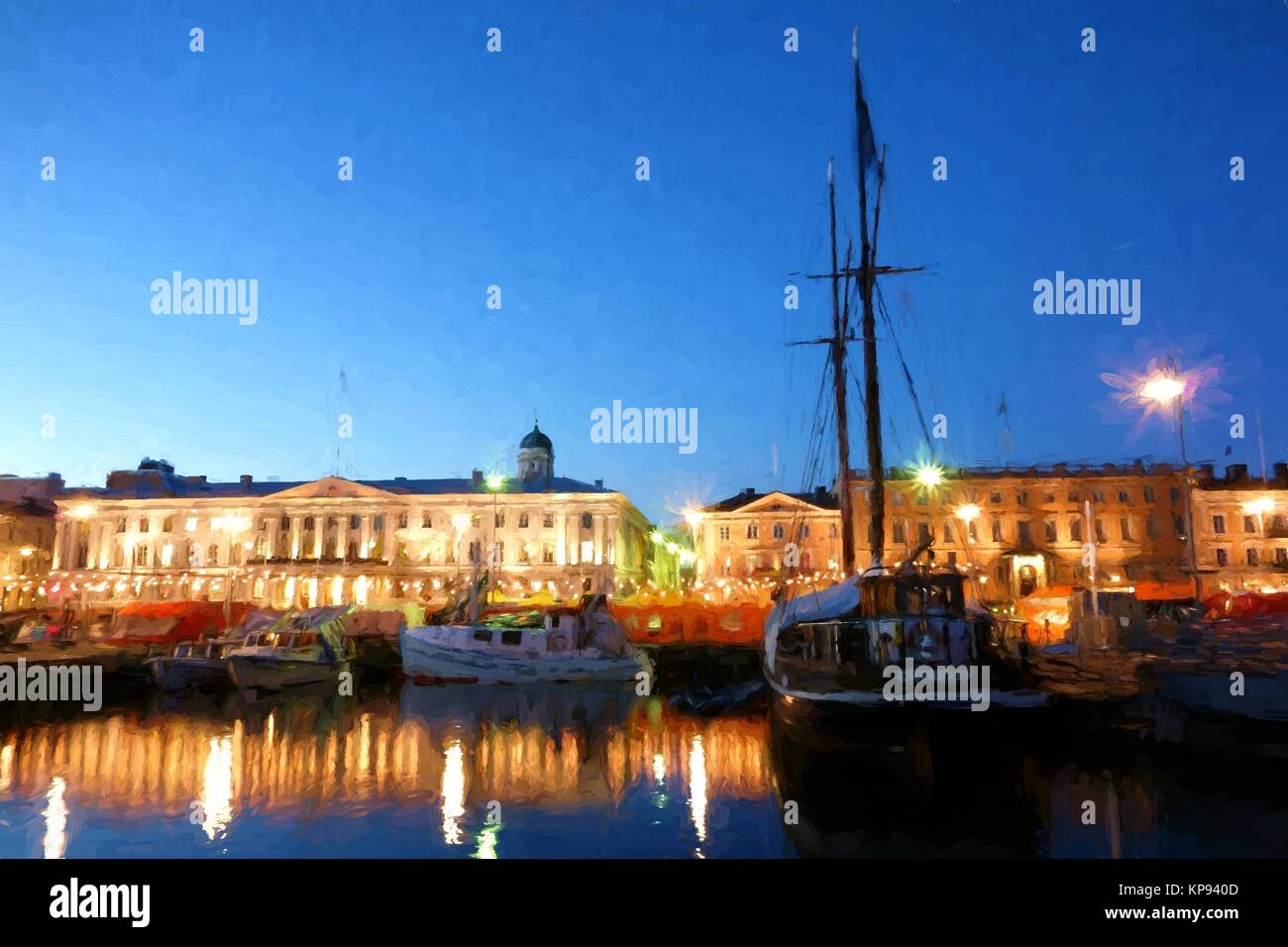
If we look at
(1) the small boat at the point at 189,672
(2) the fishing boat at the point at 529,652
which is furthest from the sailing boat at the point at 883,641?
(1) the small boat at the point at 189,672

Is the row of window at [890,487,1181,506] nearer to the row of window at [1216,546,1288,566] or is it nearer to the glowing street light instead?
the row of window at [1216,546,1288,566]

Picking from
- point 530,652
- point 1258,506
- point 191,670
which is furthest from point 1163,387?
point 1258,506

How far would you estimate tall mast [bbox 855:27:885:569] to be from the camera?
→ 28312 millimetres

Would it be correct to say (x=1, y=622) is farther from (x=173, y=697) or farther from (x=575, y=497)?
(x=575, y=497)

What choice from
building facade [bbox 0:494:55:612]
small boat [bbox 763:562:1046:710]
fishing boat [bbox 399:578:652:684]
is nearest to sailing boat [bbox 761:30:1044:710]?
small boat [bbox 763:562:1046:710]

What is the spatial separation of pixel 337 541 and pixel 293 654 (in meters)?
56.8

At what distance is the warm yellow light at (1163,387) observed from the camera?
90.8 feet

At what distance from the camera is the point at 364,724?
1056 inches

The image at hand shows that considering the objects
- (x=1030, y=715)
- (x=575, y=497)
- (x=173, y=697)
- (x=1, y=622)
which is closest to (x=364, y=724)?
(x=173, y=697)

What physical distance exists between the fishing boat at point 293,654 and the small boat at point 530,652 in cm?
313

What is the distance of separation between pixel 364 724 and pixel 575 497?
6023 cm

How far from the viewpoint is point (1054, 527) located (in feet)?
267

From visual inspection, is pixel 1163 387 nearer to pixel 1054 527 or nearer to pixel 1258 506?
pixel 1054 527

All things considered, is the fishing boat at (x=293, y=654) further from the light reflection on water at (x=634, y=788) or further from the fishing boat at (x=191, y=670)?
the light reflection on water at (x=634, y=788)
